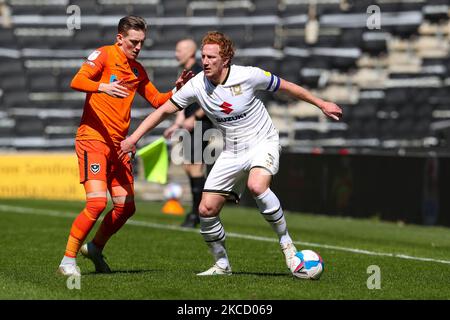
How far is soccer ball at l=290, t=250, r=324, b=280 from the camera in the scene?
7.97 metres

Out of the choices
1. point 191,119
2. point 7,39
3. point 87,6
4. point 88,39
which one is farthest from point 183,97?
point 87,6

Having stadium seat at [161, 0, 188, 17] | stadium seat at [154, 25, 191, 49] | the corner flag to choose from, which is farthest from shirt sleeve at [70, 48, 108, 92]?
stadium seat at [161, 0, 188, 17]

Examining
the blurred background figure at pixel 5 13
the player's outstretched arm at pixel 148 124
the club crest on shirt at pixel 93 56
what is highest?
the blurred background figure at pixel 5 13

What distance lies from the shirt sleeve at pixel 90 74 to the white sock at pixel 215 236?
1398 millimetres

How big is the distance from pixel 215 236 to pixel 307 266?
869mm

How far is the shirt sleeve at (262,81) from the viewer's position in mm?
8227

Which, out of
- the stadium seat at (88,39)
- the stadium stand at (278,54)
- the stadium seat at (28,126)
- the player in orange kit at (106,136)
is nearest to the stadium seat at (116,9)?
the stadium stand at (278,54)

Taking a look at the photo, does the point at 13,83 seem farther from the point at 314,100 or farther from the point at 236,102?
the point at 314,100

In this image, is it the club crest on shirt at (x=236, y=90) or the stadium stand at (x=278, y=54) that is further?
the stadium stand at (x=278, y=54)

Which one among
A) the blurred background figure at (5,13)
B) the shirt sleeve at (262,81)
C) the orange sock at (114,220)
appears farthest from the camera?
the blurred background figure at (5,13)

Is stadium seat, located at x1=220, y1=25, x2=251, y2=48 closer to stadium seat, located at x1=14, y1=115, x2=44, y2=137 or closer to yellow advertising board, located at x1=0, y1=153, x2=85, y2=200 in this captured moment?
stadium seat, located at x1=14, y1=115, x2=44, y2=137

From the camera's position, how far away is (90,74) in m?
8.33

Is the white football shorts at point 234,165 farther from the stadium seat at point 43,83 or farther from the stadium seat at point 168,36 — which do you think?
the stadium seat at point 43,83

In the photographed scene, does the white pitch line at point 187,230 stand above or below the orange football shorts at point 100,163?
below
